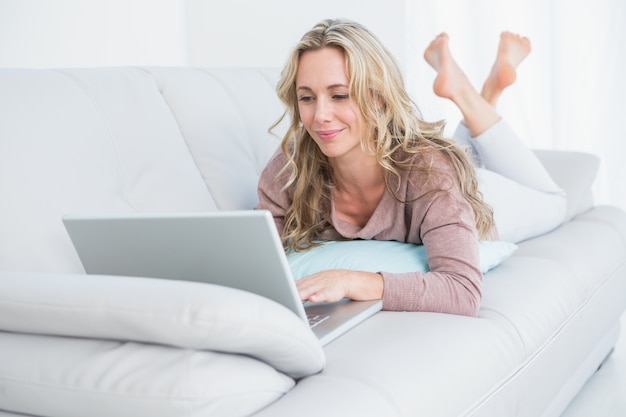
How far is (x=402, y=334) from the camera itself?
143 cm

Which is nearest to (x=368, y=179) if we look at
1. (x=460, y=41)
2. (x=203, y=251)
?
(x=203, y=251)

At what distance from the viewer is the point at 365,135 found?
179 cm

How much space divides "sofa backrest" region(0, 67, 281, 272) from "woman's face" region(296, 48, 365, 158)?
1.27 ft

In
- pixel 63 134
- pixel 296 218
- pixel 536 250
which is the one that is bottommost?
pixel 536 250

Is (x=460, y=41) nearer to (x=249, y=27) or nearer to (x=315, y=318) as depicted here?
(x=249, y=27)

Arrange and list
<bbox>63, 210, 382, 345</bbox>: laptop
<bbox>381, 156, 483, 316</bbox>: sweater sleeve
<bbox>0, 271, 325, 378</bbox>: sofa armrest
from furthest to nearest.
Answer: <bbox>381, 156, 483, 316</bbox>: sweater sleeve
<bbox>63, 210, 382, 345</bbox>: laptop
<bbox>0, 271, 325, 378</bbox>: sofa armrest

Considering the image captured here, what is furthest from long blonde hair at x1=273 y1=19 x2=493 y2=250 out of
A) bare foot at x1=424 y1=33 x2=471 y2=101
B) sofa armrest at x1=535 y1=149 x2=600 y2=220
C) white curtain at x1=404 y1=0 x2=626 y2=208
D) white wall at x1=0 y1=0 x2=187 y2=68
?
white curtain at x1=404 y1=0 x2=626 y2=208

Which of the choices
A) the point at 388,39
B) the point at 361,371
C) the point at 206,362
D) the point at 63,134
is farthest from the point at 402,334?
the point at 388,39

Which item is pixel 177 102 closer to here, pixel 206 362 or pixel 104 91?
pixel 104 91

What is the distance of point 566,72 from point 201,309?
333 cm

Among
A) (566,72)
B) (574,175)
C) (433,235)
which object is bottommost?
(574,175)

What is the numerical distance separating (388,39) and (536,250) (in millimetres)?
2618

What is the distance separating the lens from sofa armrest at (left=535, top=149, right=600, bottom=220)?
2.81 metres

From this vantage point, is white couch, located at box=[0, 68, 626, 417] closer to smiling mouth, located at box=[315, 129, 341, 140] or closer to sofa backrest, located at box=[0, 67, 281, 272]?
sofa backrest, located at box=[0, 67, 281, 272]
